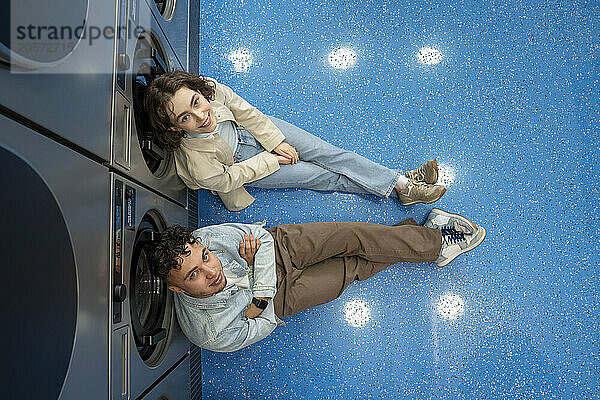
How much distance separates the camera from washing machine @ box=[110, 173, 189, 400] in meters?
1.14

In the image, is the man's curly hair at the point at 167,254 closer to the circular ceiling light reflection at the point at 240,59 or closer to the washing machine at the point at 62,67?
the washing machine at the point at 62,67

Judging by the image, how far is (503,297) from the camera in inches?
79.5

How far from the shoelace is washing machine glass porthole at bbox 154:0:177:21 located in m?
1.30

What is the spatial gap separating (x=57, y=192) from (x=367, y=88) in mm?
1483

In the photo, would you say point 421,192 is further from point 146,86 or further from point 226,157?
point 146,86

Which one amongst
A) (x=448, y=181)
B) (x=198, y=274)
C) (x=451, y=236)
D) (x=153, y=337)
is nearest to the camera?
(x=153, y=337)

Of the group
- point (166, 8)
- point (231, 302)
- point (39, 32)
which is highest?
point (166, 8)

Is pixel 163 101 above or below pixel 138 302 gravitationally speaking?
above

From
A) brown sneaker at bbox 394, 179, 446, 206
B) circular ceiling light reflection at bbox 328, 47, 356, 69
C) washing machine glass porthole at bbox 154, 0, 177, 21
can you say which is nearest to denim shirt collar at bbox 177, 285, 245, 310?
brown sneaker at bbox 394, 179, 446, 206

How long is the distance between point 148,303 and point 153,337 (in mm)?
170

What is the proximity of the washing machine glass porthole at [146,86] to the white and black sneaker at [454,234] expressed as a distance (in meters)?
1.08

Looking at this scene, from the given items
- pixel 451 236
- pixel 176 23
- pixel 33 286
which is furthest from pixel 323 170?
pixel 33 286

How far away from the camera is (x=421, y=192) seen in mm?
1955

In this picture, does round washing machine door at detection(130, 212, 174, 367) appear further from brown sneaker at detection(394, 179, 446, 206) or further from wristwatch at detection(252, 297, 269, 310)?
brown sneaker at detection(394, 179, 446, 206)
